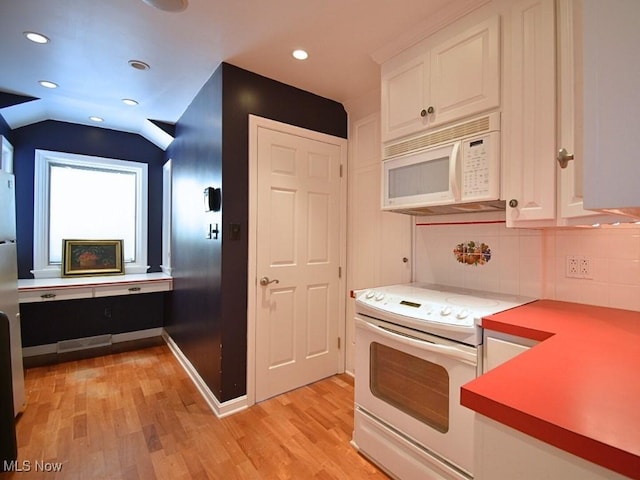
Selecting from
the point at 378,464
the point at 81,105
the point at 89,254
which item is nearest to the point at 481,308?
the point at 378,464

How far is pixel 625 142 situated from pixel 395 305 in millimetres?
1202

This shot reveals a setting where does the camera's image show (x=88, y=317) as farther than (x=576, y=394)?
Yes

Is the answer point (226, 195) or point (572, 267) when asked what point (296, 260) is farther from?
point (572, 267)

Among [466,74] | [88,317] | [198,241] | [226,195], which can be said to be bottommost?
[88,317]

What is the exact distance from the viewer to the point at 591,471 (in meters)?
0.55

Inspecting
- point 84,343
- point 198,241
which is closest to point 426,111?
point 198,241

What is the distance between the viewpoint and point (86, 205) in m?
3.69

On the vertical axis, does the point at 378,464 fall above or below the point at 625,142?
below

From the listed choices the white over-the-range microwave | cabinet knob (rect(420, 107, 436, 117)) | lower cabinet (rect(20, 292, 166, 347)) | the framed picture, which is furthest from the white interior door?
the framed picture

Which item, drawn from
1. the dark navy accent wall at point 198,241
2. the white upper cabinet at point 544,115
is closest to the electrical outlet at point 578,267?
the white upper cabinet at point 544,115

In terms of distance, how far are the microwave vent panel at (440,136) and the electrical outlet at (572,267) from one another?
80 cm

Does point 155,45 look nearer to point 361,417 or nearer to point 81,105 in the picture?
point 81,105

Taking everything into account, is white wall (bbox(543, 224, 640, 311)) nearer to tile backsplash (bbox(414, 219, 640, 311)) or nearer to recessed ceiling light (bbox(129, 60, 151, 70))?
tile backsplash (bbox(414, 219, 640, 311))

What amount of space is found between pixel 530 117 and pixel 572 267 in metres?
0.80
